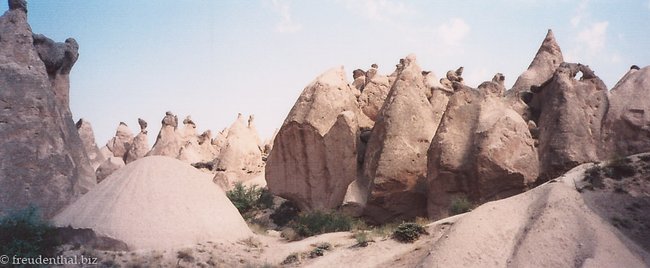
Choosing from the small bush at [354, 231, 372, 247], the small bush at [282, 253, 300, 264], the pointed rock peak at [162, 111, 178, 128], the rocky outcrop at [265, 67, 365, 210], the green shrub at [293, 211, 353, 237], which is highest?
the pointed rock peak at [162, 111, 178, 128]

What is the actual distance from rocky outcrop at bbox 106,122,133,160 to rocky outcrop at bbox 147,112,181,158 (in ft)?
12.7

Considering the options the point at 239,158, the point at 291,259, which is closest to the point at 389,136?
the point at 291,259

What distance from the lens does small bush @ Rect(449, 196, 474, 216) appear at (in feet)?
44.2

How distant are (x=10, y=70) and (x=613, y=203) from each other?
46.0 ft

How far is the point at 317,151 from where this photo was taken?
19.0 meters

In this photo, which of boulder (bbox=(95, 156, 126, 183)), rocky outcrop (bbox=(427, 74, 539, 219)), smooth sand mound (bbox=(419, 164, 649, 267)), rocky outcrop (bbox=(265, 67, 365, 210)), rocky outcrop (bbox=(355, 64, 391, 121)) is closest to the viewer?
smooth sand mound (bbox=(419, 164, 649, 267))

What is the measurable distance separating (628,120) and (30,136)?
54.8 ft

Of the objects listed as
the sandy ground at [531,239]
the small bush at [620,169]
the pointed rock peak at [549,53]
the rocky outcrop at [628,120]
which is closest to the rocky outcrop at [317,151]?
the sandy ground at [531,239]

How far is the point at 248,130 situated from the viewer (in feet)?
110

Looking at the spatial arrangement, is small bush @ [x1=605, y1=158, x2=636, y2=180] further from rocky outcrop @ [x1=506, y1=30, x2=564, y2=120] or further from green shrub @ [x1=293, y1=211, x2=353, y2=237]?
rocky outcrop @ [x1=506, y1=30, x2=564, y2=120]

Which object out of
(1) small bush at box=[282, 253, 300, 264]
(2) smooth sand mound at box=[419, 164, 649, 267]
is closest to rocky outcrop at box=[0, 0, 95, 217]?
(1) small bush at box=[282, 253, 300, 264]

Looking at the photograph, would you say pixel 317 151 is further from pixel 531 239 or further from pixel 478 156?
pixel 531 239

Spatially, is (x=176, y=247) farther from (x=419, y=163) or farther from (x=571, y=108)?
(x=571, y=108)

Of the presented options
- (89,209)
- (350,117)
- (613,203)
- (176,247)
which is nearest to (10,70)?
(89,209)
